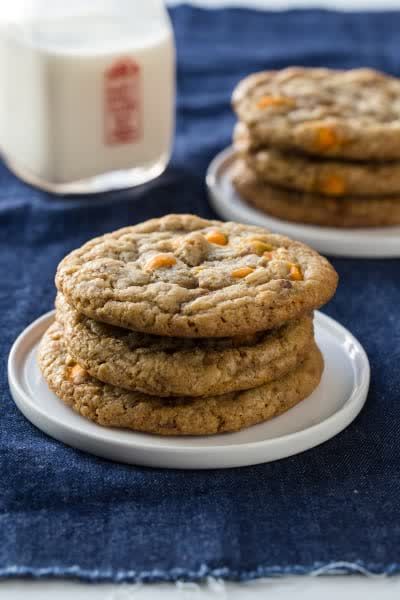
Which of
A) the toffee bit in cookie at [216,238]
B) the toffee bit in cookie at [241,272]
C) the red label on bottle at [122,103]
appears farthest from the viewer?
the red label on bottle at [122,103]

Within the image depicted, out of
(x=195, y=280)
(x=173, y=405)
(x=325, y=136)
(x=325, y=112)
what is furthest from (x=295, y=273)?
(x=325, y=112)

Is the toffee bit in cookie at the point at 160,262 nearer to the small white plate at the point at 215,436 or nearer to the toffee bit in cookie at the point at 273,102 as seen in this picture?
the small white plate at the point at 215,436

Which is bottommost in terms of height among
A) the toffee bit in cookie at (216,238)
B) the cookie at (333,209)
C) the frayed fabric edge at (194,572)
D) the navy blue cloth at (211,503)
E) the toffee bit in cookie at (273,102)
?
the cookie at (333,209)

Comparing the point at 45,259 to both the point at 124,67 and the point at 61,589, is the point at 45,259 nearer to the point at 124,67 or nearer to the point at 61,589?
the point at 124,67

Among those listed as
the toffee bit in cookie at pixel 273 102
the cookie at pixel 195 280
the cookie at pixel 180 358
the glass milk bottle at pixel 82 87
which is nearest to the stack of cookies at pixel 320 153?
the toffee bit in cookie at pixel 273 102

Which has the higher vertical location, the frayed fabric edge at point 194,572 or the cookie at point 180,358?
the cookie at point 180,358

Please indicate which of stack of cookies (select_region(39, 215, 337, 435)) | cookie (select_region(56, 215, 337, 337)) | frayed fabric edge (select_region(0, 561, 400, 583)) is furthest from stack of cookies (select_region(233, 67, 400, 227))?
frayed fabric edge (select_region(0, 561, 400, 583))

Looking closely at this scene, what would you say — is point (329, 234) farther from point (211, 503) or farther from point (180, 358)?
point (211, 503)
